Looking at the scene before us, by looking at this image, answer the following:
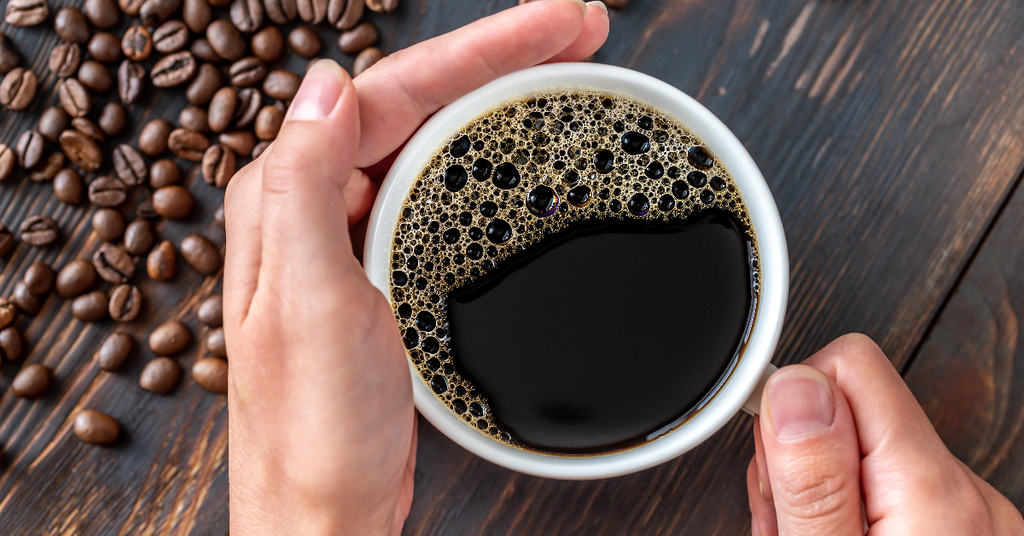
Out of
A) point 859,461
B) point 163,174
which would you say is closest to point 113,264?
point 163,174

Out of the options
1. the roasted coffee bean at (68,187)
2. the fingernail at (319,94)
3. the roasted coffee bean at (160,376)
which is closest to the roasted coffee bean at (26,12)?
the roasted coffee bean at (68,187)

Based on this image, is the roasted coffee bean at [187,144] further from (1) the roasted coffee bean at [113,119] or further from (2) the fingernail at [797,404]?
(2) the fingernail at [797,404]

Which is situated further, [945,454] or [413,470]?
[413,470]

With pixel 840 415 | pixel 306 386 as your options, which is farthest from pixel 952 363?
pixel 306 386

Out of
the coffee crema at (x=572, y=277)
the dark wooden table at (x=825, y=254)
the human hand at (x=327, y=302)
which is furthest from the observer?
the dark wooden table at (x=825, y=254)

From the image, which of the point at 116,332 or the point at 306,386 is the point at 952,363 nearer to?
the point at 306,386

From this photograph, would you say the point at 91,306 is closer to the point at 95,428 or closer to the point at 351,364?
the point at 95,428
